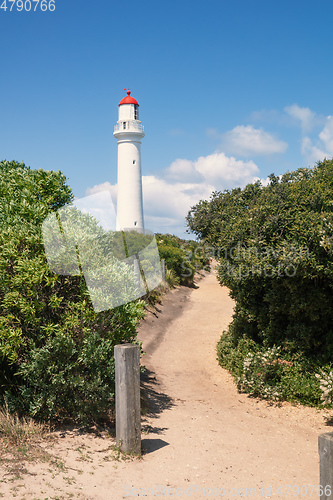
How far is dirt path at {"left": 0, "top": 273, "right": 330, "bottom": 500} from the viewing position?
5.04 meters

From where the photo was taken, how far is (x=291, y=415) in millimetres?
8070

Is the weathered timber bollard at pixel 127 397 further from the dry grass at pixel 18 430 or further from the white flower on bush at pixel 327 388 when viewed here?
the white flower on bush at pixel 327 388

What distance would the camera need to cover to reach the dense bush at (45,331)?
602 centimetres

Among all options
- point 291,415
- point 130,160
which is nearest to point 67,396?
point 291,415

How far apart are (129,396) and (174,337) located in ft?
30.3

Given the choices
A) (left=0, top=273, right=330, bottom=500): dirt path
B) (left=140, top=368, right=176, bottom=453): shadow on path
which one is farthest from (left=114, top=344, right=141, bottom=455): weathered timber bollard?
(left=140, top=368, right=176, bottom=453): shadow on path

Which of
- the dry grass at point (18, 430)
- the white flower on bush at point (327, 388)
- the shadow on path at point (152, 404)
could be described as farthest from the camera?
the white flower on bush at point (327, 388)

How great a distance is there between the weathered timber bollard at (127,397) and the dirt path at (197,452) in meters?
0.26

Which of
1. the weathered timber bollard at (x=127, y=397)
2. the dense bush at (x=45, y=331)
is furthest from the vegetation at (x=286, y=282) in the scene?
the weathered timber bollard at (x=127, y=397)

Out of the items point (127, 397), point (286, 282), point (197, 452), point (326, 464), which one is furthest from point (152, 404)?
point (326, 464)

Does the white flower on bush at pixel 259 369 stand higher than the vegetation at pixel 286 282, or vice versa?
the vegetation at pixel 286 282

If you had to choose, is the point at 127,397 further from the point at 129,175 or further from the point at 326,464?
the point at 129,175

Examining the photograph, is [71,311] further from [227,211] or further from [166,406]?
[227,211]

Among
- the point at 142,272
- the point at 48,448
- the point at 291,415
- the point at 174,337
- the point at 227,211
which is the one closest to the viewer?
the point at 48,448
